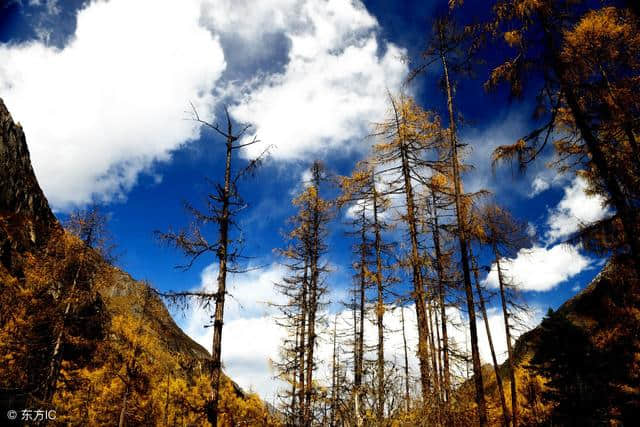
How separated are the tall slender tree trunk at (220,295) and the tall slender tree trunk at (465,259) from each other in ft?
18.0

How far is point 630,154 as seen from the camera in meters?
9.70

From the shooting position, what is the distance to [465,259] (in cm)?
798

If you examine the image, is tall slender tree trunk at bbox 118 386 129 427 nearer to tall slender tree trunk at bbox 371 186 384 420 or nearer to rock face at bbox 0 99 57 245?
rock face at bbox 0 99 57 245

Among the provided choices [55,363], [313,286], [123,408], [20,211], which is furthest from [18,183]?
[313,286]

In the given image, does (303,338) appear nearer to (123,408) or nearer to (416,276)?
(416,276)

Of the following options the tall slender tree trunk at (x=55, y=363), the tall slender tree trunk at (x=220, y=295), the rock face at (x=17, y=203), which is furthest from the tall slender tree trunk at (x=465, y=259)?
the rock face at (x=17, y=203)

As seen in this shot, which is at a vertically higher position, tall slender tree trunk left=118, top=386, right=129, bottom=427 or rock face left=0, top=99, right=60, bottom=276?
rock face left=0, top=99, right=60, bottom=276

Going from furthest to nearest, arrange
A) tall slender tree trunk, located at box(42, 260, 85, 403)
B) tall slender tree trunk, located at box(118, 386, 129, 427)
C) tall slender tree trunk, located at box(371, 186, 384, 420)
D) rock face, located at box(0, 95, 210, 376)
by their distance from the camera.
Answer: rock face, located at box(0, 95, 210, 376), tall slender tree trunk, located at box(118, 386, 129, 427), tall slender tree trunk, located at box(42, 260, 85, 403), tall slender tree trunk, located at box(371, 186, 384, 420)

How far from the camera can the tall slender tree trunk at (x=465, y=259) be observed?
6.87 meters

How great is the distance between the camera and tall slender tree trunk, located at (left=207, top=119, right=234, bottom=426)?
6652mm

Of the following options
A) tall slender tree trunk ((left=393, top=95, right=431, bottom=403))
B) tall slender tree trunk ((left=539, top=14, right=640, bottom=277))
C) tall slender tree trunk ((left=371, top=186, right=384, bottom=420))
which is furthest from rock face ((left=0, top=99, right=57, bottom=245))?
tall slender tree trunk ((left=539, top=14, right=640, bottom=277))

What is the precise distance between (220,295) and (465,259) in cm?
615

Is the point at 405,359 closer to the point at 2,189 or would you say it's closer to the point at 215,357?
the point at 215,357

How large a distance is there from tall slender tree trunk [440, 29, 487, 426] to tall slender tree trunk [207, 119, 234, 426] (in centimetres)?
548
